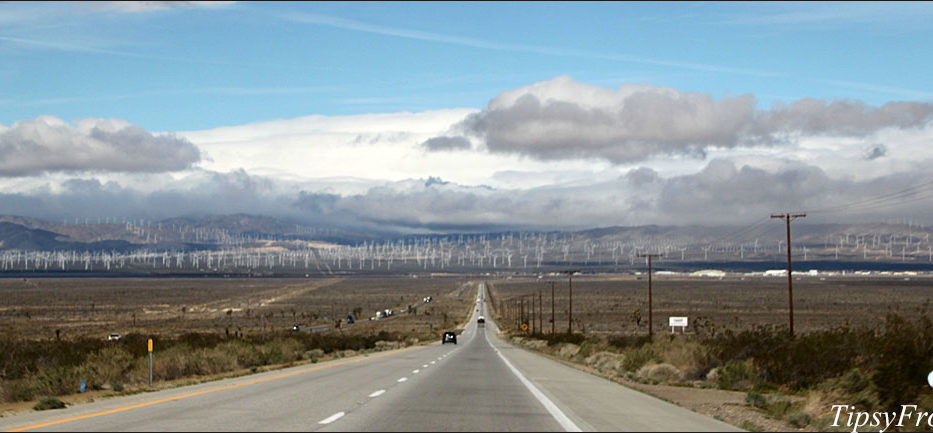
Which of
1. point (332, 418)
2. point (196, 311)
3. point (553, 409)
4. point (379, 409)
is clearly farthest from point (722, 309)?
point (332, 418)

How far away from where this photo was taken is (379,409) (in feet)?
55.4

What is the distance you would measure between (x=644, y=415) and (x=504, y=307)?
511 ft

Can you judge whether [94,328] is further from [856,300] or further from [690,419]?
[856,300]

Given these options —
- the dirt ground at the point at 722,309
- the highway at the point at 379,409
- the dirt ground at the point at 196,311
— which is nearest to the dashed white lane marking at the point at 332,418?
the highway at the point at 379,409

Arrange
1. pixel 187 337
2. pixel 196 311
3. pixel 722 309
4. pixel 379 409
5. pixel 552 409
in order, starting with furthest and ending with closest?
pixel 722 309 → pixel 196 311 → pixel 187 337 → pixel 552 409 → pixel 379 409

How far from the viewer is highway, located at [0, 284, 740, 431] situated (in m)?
14.5

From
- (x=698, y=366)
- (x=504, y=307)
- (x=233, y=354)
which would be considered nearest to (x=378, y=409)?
(x=698, y=366)

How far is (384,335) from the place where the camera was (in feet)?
252

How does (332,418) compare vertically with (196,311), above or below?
above

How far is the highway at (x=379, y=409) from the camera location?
14461mm

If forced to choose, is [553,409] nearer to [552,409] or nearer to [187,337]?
[552,409]

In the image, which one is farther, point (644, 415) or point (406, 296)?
point (406, 296)

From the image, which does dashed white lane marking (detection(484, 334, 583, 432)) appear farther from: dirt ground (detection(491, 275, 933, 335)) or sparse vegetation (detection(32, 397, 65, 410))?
dirt ground (detection(491, 275, 933, 335))

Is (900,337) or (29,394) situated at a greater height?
(900,337)
